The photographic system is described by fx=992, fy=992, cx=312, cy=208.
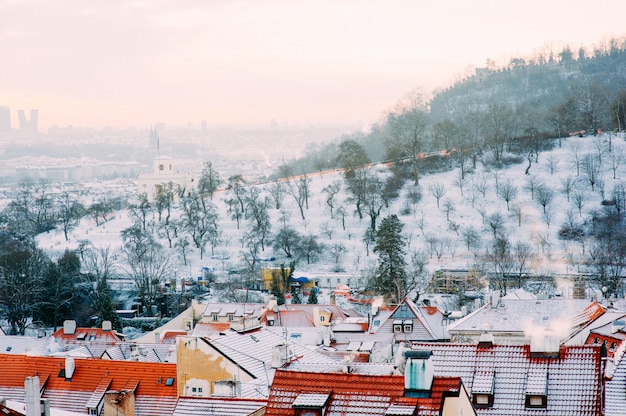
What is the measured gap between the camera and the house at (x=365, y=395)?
54.9ft

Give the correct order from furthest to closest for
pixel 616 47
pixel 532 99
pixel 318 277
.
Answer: pixel 616 47 → pixel 532 99 → pixel 318 277

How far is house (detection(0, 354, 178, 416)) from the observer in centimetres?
2859

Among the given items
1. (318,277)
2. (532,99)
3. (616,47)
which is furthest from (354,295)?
(616,47)

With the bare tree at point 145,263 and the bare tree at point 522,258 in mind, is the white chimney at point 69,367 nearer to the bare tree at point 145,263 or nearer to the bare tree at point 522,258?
the bare tree at point 145,263

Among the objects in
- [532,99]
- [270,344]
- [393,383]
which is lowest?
[270,344]

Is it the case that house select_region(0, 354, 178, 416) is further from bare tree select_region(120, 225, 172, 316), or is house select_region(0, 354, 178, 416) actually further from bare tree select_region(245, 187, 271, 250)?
bare tree select_region(245, 187, 271, 250)

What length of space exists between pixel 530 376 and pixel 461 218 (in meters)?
72.0

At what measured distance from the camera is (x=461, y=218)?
302 ft

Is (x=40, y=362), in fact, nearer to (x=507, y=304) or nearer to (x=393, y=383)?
(x=393, y=383)

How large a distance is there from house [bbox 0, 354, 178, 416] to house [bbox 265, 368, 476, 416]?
10130mm

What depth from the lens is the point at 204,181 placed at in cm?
11062

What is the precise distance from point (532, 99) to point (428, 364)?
159797 millimetres

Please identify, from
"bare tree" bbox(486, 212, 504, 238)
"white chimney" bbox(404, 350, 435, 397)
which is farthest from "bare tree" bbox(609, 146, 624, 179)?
"white chimney" bbox(404, 350, 435, 397)

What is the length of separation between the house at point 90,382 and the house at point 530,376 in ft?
31.9
